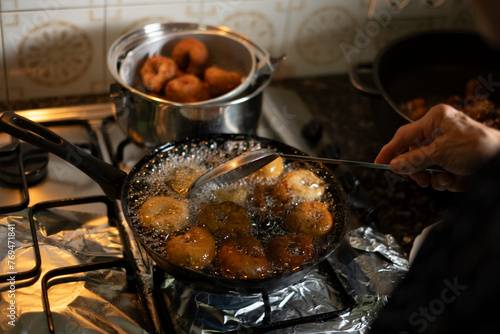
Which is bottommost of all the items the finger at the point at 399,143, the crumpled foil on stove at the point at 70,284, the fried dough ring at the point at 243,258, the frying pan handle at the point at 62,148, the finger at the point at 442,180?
the crumpled foil on stove at the point at 70,284

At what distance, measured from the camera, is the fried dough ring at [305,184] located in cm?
85

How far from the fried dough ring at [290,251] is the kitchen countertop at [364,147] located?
24 cm

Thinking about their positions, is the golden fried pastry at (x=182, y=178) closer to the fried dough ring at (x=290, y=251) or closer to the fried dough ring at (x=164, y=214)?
the fried dough ring at (x=164, y=214)

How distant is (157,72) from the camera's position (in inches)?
40.9

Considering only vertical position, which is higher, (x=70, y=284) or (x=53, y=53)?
(x=53, y=53)

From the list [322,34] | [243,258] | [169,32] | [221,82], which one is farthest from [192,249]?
[322,34]

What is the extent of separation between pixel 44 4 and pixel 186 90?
388mm

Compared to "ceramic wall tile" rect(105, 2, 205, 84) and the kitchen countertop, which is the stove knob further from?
"ceramic wall tile" rect(105, 2, 205, 84)

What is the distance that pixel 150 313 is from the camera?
2.54 ft

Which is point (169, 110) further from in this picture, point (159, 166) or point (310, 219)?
point (310, 219)

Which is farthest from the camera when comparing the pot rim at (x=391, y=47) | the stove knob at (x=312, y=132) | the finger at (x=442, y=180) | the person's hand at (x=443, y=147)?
the stove knob at (x=312, y=132)

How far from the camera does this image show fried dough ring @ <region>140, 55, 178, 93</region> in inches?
40.3

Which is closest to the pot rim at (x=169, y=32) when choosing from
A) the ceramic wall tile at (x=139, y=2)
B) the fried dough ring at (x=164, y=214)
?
the ceramic wall tile at (x=139, y=2)

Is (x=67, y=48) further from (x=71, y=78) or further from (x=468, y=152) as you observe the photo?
(x=468, y=152)
